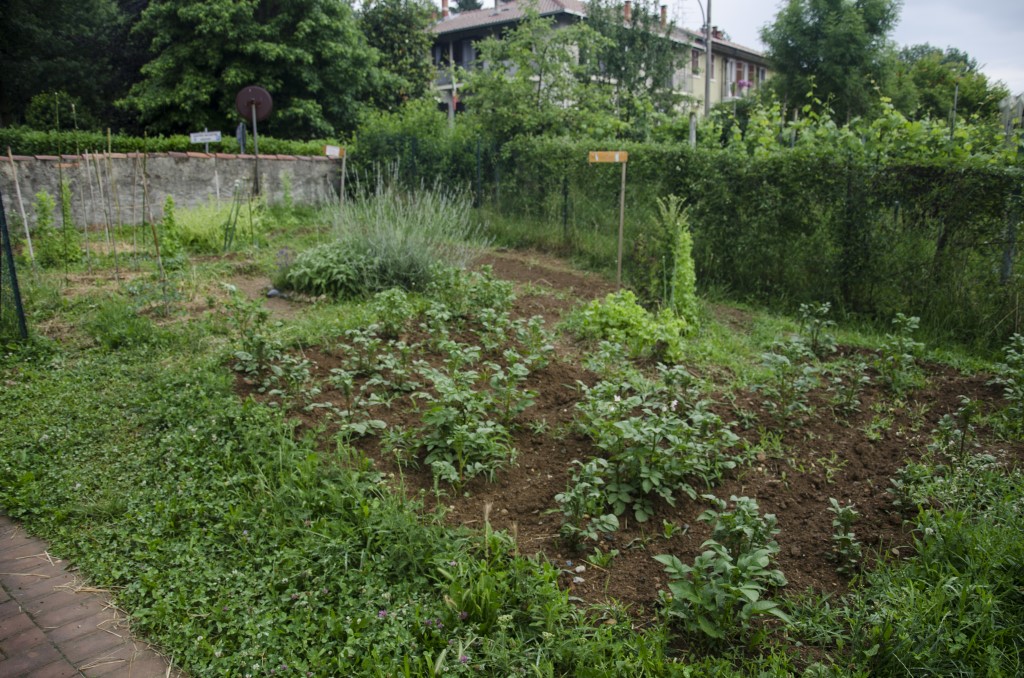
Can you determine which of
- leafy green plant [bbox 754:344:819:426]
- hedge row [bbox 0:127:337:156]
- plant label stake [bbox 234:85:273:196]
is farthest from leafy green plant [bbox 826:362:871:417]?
plant label stake [bbox 234:85:273:196]

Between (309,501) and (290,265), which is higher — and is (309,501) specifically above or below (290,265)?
below

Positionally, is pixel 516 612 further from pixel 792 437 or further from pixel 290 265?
pixel 290 265

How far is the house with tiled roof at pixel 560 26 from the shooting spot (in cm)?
3866

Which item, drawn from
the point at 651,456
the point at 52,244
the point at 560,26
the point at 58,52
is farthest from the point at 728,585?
the point at 560,26

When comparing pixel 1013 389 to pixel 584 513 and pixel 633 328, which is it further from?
pixel 584 513

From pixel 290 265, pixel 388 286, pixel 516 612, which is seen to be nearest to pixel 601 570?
pixel 516 612

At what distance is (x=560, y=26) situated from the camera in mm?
36500

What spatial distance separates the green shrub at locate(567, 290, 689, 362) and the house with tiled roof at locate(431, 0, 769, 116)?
102 feet

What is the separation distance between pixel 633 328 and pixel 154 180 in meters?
9.87

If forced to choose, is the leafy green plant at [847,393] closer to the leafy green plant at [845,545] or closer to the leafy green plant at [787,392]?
the leafy green plant at [787,392]

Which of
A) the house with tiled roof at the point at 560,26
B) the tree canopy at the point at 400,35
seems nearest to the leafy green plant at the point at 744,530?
the tree canopy at the point at 400,35

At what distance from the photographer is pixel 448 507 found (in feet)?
12.2

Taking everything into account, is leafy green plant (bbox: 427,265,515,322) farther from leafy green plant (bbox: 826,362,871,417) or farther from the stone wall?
the stone wall

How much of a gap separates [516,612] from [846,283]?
6.61 metres
